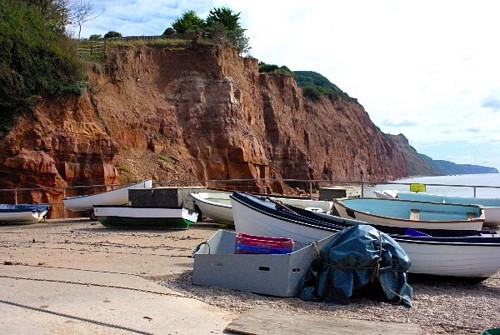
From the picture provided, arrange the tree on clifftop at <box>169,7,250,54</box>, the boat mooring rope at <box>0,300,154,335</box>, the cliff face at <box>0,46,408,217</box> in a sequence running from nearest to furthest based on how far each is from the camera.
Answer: the boat mooring rope at <box>0,300,154,335</box>, the cliff face at <box>0,46,408,217</box>, the tree on clifftop at <box>169,7,250,54</box>

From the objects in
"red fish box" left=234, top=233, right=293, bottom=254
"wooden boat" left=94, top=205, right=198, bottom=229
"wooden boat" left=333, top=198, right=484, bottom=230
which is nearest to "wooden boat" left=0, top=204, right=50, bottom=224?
"wooden boat" left=94, top=205, right=198, bottom=229

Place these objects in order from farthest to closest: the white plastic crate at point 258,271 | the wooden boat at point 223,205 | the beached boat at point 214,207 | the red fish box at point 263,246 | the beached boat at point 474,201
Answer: the beached boat at point 214,207
the beached boat at point 474,201
the wooden boat at point 223,205
the red fish box at point 263,246
the white plastic crate at point 258,271

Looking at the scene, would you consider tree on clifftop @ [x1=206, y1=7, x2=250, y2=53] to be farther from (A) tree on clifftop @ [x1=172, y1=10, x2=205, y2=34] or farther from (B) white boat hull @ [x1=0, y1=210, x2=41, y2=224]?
(B) white boat hull @ [x1=0, y1=210, x2=41, y2=224]

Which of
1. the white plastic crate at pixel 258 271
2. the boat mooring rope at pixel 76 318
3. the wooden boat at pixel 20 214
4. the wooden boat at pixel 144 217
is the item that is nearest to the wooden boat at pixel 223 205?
the wooden boat at pixel 144 217

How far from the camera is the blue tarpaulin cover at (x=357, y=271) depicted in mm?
7484

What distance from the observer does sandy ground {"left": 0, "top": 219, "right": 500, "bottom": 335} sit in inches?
240

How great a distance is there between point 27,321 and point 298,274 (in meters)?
3.66

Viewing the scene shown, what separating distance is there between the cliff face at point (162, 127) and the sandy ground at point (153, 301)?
16.3 metres

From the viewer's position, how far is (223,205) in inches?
693

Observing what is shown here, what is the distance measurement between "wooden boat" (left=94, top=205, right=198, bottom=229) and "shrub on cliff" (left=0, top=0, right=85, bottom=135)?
38.7ft

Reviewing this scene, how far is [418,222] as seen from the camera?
1184cm

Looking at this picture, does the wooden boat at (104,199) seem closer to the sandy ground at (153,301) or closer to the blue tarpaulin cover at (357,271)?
the sandy ground at (153,301)

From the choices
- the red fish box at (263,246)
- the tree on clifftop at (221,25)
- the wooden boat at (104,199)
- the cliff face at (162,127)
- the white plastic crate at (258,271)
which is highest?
the tree on clifftop at (221,25)

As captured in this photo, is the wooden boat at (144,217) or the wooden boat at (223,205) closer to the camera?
the wooden boat at (144,217)
